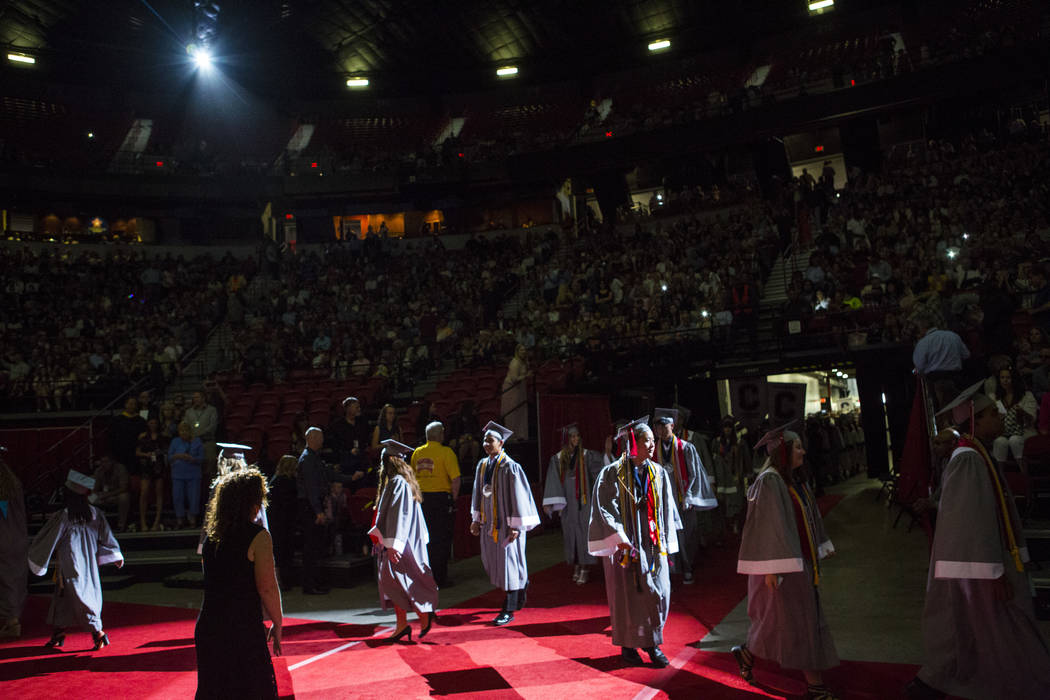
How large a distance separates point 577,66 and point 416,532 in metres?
30.4

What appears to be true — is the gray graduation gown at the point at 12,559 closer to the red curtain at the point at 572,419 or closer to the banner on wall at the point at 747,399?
the red curtain at the point at 572,419

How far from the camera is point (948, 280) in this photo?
47.9 ft

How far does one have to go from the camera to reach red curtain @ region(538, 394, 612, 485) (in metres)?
13.5

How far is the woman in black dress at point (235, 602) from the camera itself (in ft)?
12.4

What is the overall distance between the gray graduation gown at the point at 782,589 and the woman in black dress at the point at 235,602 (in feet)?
9.51

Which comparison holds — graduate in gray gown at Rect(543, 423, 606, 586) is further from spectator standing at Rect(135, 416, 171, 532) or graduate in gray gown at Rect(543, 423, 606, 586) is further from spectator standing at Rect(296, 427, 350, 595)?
spectator standing at Rect(135, 416, 171, 532)

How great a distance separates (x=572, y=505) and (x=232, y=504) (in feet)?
21.5

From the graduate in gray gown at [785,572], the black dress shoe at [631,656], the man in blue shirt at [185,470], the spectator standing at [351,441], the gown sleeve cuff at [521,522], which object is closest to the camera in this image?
the graduate in gray gown at [785,572]

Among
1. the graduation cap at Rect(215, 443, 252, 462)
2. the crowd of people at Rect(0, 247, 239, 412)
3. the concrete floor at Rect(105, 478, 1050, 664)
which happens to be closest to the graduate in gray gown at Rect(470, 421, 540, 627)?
the concrete floor at Rect(105, 478, 1050, 664)

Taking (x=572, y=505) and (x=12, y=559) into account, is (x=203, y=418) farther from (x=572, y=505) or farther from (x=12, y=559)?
(x=572, y=505)

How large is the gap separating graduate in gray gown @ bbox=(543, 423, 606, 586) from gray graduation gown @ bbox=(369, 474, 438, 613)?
8.47ft

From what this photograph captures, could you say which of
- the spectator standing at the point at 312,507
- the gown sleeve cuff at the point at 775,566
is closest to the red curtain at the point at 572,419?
the spectator standing at the point at 312,507

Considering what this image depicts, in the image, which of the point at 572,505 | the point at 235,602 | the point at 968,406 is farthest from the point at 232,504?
the point at 572,505

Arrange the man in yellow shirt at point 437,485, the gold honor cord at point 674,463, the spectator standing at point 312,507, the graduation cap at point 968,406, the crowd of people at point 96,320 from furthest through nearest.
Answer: the crowd of people at point 96,320 → the spectator standing at point 312,507 → the man in yellow shirt at point 437,485 → the gold honor cord at point 674,463 → the graduation cap at point 968,406
